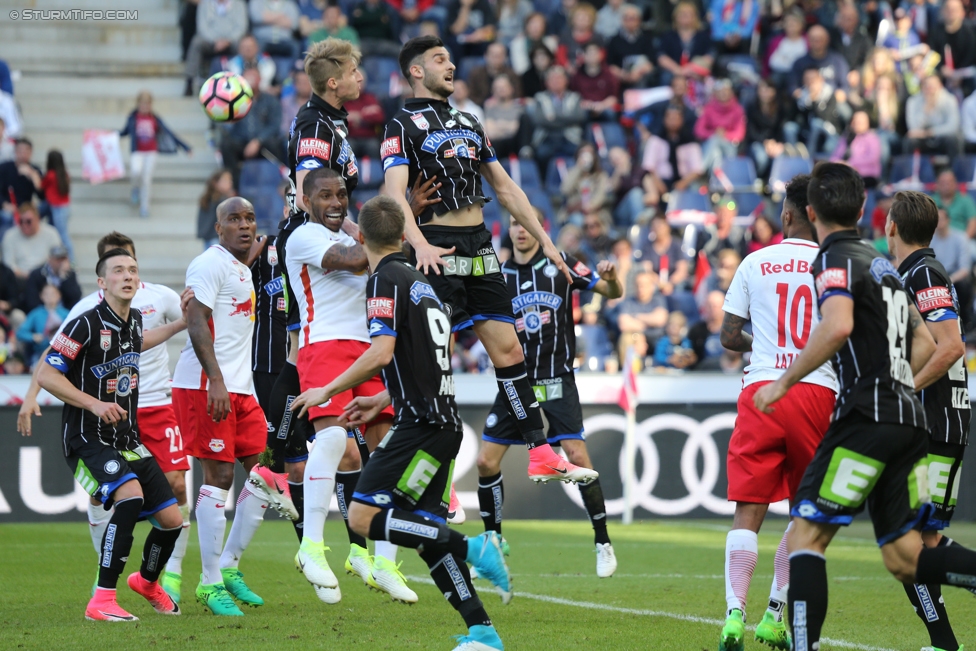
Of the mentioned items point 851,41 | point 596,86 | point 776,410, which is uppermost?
point 851,41

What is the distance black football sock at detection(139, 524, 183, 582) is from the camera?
7688 mm

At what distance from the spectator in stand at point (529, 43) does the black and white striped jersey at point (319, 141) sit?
13.0 meters

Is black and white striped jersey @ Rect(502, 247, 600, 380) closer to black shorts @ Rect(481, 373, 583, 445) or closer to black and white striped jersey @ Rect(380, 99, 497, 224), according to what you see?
black shorts @ Rect(481, 373, 583, 445)

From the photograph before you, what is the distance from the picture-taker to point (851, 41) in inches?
816

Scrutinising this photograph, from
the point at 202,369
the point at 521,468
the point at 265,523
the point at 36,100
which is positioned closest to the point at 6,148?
the point at 36,100

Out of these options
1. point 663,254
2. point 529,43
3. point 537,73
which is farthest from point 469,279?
point 529,43

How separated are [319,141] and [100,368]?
1.95 m

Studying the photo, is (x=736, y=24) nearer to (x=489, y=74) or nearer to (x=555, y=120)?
(x=555, y=120)

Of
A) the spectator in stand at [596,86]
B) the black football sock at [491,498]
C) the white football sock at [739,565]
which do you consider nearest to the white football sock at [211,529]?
the black football sock at [491,498]

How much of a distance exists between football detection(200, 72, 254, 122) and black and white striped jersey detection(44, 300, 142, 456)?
2503mm

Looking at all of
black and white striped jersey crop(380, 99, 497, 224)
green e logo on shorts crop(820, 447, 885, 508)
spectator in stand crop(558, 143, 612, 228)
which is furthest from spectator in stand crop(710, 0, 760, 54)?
green e logo on shorts crop(820, 447, 885, 508)

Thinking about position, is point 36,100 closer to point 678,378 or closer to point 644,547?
point 678,378

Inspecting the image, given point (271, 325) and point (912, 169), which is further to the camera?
point (912, 169)

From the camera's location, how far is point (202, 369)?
28.1ft
